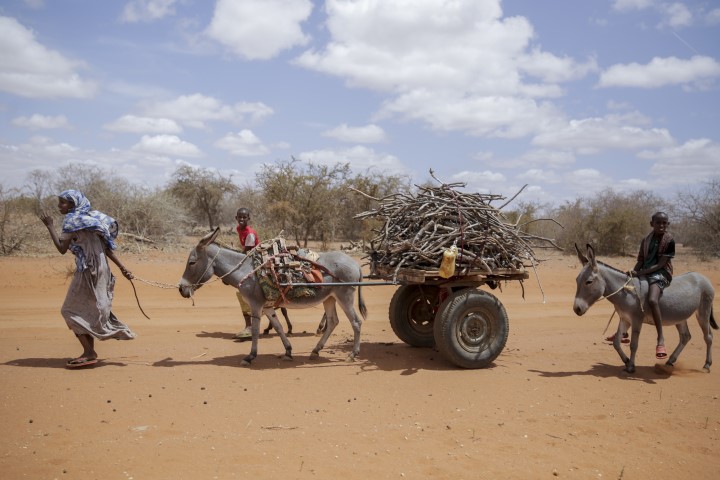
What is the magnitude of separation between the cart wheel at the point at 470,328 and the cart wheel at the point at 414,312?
3.64ft

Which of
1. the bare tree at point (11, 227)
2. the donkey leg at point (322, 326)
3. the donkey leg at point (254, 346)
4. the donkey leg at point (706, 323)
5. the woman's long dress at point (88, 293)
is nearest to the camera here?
the woman's long dress at point (88, 293)

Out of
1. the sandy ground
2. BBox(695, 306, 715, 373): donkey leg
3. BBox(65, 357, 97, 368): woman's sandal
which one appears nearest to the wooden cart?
the sandy ground

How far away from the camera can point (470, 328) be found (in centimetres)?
781

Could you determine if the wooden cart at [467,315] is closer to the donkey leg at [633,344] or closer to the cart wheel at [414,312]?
the cart wheel at [414,312]

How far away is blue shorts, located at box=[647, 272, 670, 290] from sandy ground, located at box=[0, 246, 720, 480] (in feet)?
4.11

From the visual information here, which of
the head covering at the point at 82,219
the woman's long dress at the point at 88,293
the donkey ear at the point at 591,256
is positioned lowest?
the woman's long dress at the point at 88,293

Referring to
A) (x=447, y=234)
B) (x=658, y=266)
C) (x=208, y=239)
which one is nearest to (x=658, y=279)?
(x=658, y=266)

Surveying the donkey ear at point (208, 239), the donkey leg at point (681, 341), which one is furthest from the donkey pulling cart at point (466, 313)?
the donkey leg at point (681, 341)

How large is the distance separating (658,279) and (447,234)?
10.0 ft

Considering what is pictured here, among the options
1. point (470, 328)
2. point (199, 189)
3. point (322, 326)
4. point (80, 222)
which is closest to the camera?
point (80, 222)

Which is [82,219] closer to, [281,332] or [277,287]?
[277,287]

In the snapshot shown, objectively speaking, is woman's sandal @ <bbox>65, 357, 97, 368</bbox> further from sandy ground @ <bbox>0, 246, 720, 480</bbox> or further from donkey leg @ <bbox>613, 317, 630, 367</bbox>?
donkey leg @ <bbox>613, 317, 630, 367</bbox>

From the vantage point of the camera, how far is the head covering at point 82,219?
7.23 m

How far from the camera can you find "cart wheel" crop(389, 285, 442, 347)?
8875 mm
